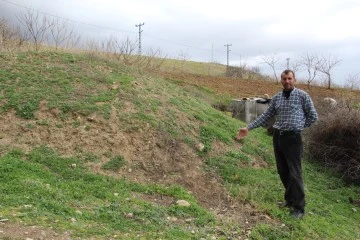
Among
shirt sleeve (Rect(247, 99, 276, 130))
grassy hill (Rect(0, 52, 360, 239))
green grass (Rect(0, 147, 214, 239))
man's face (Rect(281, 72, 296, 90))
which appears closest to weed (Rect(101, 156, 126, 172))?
grassy hill (Rect(0, 52, 360, 239))

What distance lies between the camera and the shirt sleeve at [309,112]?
197 inches

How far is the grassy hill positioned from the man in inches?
15.2

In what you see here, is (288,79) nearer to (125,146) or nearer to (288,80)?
(288,80)

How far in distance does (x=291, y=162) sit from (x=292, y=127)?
448 mm

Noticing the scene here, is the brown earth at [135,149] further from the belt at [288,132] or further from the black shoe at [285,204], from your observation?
the belt at [288,132]

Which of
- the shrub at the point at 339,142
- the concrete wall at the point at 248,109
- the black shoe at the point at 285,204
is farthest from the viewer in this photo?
the concrete wall at the point at 248,109

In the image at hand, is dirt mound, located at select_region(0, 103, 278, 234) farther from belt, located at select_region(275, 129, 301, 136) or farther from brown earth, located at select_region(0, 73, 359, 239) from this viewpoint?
belt, located at select_region(275, 129, 301, 136)

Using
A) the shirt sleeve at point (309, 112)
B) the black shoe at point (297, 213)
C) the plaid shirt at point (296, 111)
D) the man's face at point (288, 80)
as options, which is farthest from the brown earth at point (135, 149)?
the man's face at point (288, 80)

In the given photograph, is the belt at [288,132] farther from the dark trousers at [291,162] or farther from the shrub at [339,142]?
the shrub at [339,142]

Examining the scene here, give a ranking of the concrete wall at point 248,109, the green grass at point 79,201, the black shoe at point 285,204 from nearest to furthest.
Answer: the green grass at point 79,201 < the black shoe at point 285,204 < the concrete wall at point 248,109

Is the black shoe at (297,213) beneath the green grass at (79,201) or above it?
beneath

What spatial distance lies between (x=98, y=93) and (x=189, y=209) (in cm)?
339


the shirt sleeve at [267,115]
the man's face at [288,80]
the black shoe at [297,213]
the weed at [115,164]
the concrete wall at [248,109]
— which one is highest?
the man's face at [288,80]

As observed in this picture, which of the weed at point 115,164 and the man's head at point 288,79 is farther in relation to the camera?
the weed at point 115,164
